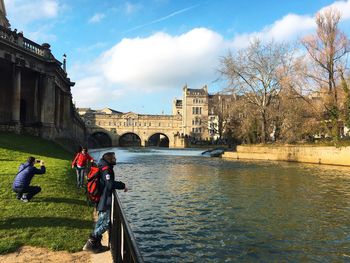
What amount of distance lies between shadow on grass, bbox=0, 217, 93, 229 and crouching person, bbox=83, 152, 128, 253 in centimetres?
171

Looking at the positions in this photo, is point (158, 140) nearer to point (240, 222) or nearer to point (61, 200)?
point (61, 200)

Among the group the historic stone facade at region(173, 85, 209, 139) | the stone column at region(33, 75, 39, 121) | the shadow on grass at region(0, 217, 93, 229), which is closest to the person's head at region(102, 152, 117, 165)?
the shadow on grass at region(0, 217, 93, 229)

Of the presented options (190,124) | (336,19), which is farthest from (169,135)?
(336,19)

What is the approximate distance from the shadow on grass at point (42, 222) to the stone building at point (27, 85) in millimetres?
26669

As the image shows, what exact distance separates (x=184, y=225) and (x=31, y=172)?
15.4 ft

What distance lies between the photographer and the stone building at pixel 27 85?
34.4 meters

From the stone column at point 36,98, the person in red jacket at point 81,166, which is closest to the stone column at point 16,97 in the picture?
the stone column at point 36,98

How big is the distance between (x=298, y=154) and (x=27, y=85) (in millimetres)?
29366

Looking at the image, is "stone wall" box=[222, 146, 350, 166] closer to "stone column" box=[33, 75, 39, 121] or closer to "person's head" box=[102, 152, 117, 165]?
"stone column" box=[33, 75, 39, 121]

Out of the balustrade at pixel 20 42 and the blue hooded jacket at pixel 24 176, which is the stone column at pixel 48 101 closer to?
the balustrade at pixel 20 42

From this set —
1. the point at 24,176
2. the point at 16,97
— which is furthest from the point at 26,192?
the point at 16,97

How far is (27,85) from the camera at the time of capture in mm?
41219

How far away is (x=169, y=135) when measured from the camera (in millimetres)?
145000

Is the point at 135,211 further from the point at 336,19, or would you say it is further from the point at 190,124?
the point at 190,124
